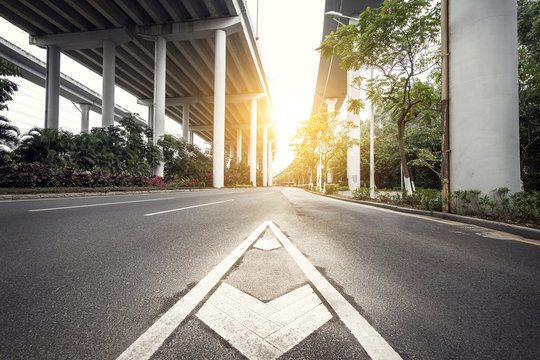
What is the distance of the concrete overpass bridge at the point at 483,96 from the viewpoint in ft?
17.3

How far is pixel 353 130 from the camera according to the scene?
21.4 metres

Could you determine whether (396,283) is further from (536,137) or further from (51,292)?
(536,137)

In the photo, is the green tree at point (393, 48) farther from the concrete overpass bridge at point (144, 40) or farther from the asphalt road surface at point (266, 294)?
the concrete overpass bridge at point (144, 40)

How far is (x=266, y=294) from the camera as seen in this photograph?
167 cm

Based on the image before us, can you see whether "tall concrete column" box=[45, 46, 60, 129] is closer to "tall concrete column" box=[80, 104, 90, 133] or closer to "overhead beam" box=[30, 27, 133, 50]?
"overhead beam" box=[30, 27, 133, 50]

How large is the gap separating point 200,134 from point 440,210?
192ft

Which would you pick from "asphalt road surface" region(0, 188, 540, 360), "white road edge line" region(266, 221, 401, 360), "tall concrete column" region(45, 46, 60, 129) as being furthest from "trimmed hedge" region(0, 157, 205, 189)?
"tall concrete column" region(45, 46, 60, 129)

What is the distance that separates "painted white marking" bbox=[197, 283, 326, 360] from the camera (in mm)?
1138

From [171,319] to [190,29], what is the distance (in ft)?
85.5

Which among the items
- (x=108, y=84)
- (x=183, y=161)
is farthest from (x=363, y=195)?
(x=108, y=84)

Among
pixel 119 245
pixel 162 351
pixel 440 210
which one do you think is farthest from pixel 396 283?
pixel 440 210

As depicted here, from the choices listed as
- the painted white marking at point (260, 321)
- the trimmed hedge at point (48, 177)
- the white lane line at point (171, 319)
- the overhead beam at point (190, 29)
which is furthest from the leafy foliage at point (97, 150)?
the painted white marking at point (260, 321)

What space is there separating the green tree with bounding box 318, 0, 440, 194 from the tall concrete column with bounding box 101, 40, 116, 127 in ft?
63.5

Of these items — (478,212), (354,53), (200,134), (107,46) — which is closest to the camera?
(478,212)
